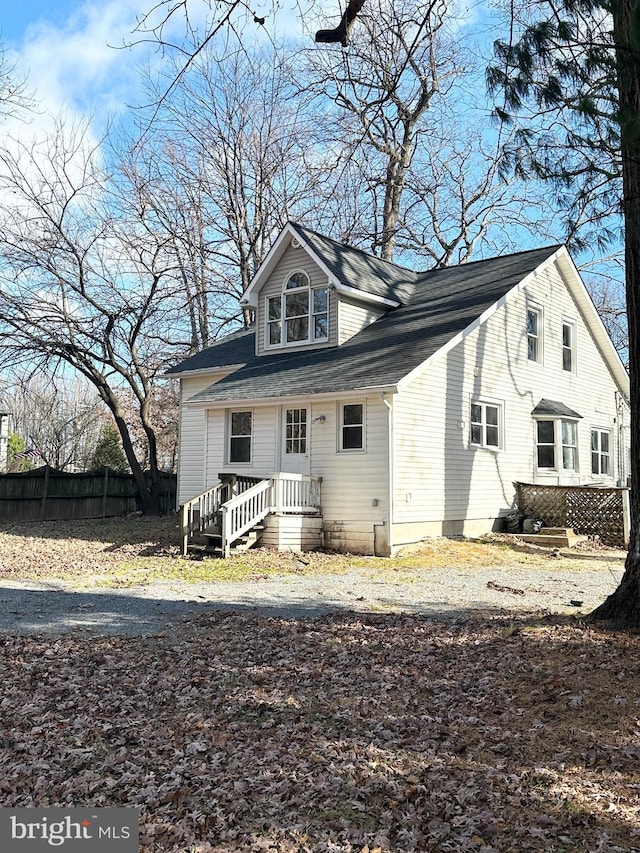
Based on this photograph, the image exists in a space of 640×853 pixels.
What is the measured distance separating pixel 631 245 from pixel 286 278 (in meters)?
12.2

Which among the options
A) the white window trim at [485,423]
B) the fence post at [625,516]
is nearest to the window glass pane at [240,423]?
the white window trim at [485,423]

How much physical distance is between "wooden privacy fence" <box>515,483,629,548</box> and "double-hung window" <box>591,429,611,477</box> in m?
4.19

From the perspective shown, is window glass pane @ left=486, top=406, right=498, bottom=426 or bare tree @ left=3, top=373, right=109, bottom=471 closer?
window glass pane @ left=486, top=406, right=498, bottom=426


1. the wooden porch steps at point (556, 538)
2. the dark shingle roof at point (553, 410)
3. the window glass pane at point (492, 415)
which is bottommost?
the wooden porch steps at point (556, 538)

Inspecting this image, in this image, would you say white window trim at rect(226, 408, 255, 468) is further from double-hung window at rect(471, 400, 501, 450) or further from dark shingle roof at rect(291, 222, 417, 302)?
double-hung window at rect(471, 400, 501, 450)

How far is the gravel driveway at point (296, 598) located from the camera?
8.18 m

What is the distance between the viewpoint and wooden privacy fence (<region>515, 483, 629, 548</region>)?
55.1 feet

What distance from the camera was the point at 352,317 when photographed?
18.2 m

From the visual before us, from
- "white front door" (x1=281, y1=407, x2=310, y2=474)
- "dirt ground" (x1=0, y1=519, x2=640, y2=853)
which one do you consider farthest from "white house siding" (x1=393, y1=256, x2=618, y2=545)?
"dirt ground" (x1=0, y1=519, x2=640, y2=853)

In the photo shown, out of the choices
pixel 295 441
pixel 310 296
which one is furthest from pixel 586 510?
pixel 310 296

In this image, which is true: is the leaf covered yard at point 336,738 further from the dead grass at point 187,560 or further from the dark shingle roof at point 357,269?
the dark shingle roof at point 357,269

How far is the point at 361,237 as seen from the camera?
94.8ft

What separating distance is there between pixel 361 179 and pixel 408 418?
1403cm

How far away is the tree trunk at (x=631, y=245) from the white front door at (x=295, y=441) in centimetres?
920
